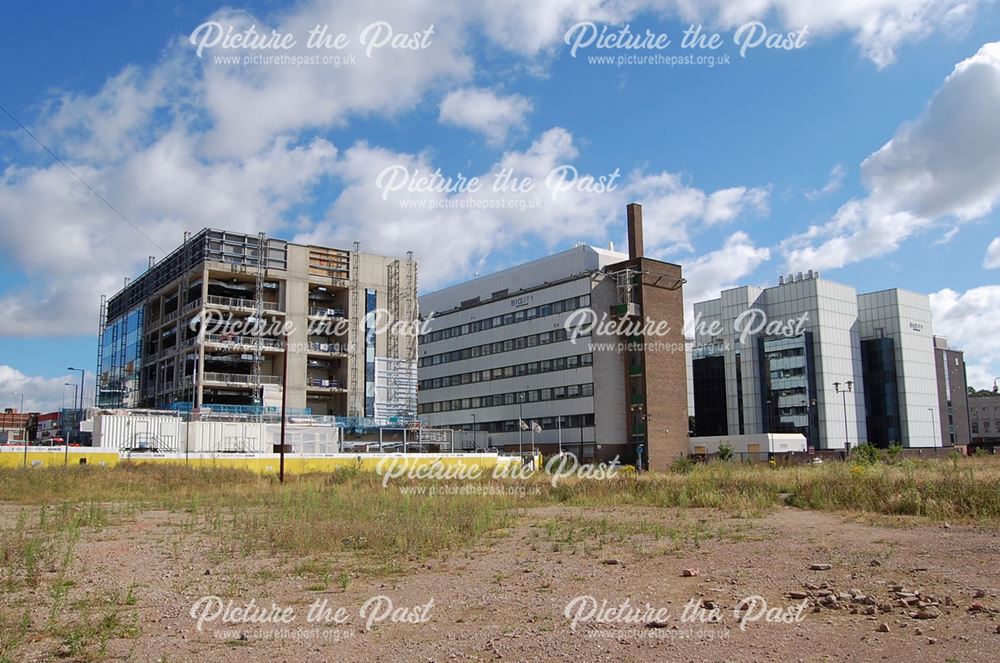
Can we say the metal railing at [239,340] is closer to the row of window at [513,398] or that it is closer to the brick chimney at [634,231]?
the row of window at [513,398]

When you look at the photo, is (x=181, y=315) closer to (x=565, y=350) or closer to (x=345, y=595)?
(x=565, y=350)

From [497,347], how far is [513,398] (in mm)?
6613

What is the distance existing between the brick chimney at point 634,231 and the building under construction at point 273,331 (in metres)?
23.7

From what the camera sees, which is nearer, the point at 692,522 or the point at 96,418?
the point at 692,522

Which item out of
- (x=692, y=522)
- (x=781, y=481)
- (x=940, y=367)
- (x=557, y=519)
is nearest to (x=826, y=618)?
(x=692, y=522)

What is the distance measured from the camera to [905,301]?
104750 millimetres

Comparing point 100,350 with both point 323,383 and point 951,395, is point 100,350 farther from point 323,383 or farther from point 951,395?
point 951,395

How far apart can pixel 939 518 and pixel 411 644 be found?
14967 mm

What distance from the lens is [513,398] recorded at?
285 ft

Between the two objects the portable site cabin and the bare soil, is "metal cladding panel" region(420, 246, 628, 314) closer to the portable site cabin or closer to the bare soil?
the portable site cabin

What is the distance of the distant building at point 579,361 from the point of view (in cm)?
A: 7712

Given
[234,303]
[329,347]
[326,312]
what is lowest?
[329,347]

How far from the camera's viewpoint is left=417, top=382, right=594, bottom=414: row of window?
7950 centimetres

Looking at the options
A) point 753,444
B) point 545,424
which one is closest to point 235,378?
point 545,424
